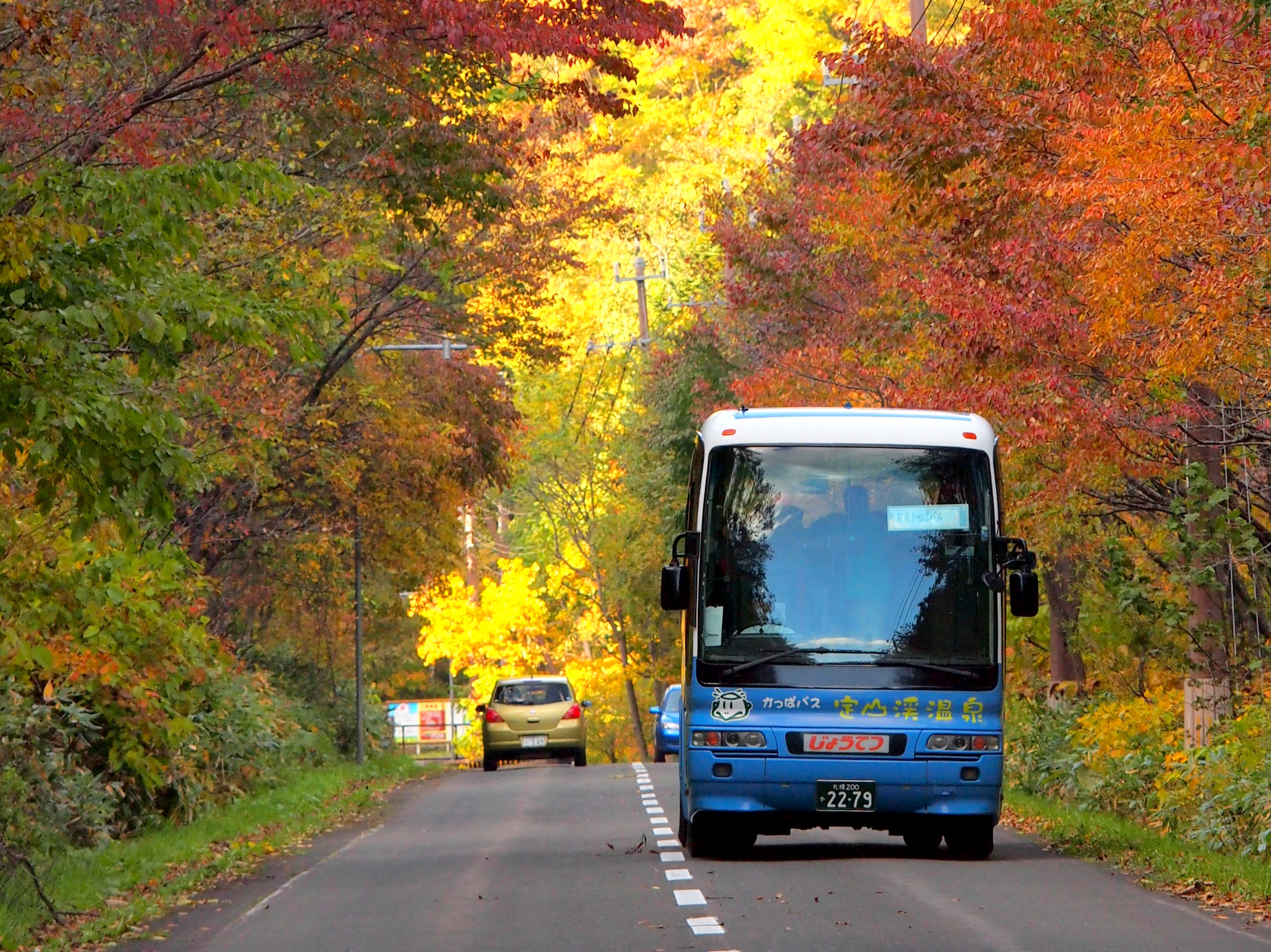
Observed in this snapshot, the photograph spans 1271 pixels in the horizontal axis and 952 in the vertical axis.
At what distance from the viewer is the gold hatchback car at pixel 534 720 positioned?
1612 inches

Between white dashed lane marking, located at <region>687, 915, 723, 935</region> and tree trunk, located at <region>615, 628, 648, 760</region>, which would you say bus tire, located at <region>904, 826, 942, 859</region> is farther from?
tree trunk, located at <region>615, 628, 648, 760</region>

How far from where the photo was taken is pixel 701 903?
43.3 feet

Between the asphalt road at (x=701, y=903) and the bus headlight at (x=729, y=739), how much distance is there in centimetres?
94

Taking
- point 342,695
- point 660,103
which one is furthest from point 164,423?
point 660,103

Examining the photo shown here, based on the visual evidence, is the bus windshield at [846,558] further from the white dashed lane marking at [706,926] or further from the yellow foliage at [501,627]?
the yellow foliage at [501,627]

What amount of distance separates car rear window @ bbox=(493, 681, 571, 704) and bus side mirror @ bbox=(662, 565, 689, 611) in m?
25.5

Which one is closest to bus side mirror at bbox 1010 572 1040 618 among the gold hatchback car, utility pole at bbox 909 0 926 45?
utility pole at bbox 909 0 926 45

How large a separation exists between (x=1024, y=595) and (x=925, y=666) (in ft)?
3.31

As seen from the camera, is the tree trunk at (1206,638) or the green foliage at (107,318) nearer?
the green foliage at (107,318)

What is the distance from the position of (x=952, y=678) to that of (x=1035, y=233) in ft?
13.8

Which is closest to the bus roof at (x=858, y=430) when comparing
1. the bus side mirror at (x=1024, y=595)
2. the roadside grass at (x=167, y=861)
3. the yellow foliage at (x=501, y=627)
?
the bus side mirror at (x=1024, y=595)

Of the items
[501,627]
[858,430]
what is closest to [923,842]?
[858,430]

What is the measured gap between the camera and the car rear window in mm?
41125

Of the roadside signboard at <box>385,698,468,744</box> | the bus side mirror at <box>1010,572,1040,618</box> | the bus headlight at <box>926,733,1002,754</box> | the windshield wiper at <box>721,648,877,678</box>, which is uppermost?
the bus side mirror at <box>1010,572,1040,618</box>
